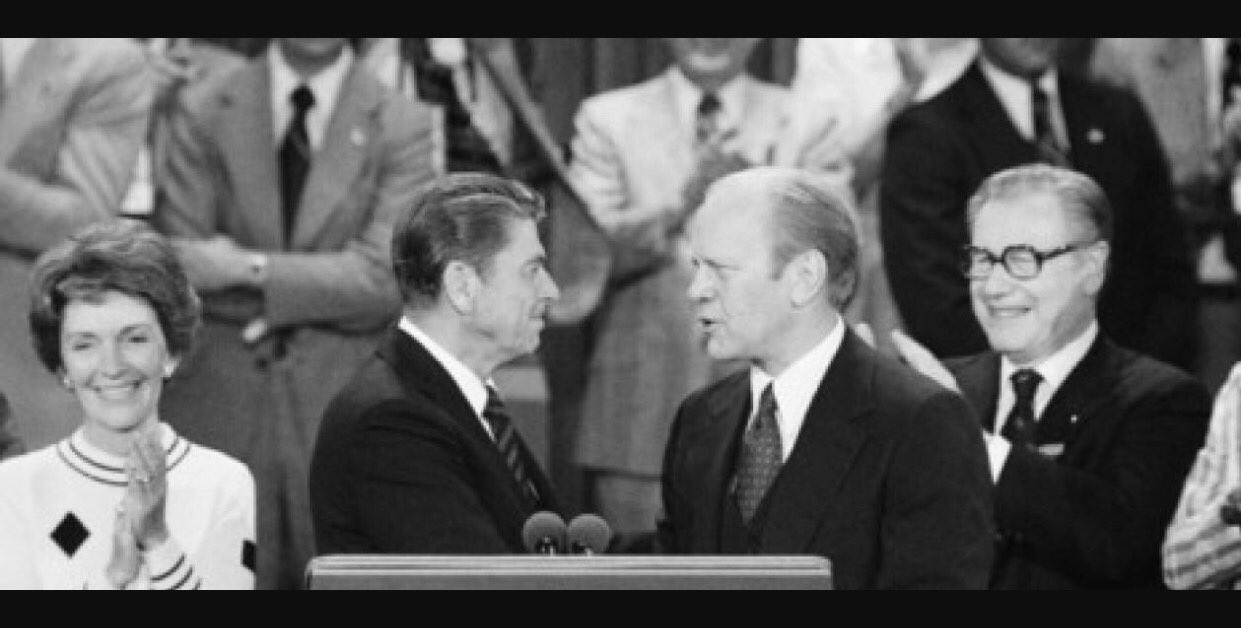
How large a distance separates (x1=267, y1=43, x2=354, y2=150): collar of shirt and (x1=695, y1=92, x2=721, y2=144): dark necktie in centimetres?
87

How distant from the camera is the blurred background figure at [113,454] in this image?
4230 millimetres

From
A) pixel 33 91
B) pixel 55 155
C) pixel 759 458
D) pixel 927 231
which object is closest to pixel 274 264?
pixel 55 155

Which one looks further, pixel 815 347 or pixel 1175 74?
pixel 1175 74

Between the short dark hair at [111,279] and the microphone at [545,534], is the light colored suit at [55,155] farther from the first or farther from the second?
the microphone at [545,534]

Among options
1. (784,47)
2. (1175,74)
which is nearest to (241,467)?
(784,47)

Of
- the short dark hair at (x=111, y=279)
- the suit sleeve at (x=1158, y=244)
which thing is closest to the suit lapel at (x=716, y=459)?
the short dark hair at (x=111, y=279)

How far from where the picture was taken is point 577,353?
668 cm

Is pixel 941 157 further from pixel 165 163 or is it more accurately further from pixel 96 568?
pixel 96 568

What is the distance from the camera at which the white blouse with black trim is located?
420cm

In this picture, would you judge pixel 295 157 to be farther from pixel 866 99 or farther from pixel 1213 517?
pixel 1213 517

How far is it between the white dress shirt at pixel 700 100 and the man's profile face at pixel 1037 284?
1.42 meters

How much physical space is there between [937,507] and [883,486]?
3.9 inches

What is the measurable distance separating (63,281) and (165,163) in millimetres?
1883

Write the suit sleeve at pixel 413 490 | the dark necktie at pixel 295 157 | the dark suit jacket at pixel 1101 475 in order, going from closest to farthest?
the suit sleeve at pixel 413 490 → the dark suit jacket at pixel 1101 475 → the dark necktie at pixel 295 157
